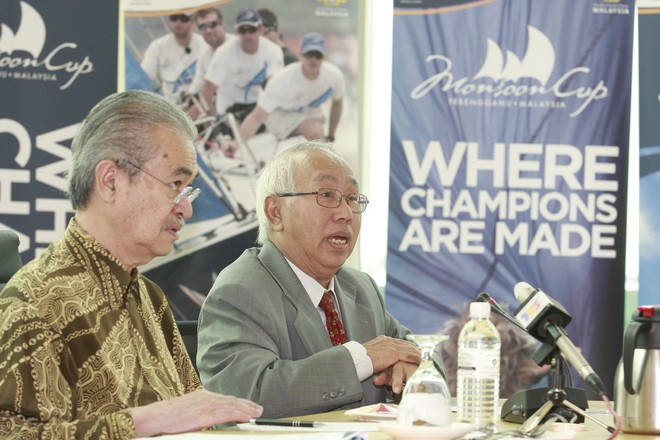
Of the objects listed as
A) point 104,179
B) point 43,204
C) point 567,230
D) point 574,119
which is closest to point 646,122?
point 574,119

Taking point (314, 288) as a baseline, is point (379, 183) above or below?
above

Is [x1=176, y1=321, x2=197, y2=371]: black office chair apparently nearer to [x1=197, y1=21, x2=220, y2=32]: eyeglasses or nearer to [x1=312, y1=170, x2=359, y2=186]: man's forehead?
[x1=312, y1=170, x2=359, y2=186]: man's forehead

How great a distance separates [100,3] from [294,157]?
77.8 inches

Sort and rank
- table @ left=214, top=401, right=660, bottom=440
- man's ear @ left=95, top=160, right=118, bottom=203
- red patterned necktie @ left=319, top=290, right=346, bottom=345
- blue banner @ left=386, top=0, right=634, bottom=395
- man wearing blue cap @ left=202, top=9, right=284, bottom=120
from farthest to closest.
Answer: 1. blue banner @ left=386, top=0, right=634, bottom=395
2. man wearing blue cap @ left=202, top=9, right=284, bottom=120
3. red patterned necktie @ left=319, top=290, right=346, bottom=345
4. man's ear @ left=95, top=160, right=118, bottom=203
5. table @ left=214, top=401, right=660, bottom=440

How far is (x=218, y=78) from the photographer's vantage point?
4.57 meters

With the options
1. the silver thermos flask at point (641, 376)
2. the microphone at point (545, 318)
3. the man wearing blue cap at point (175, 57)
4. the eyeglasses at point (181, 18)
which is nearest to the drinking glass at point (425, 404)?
the microphone at point (545, 318)

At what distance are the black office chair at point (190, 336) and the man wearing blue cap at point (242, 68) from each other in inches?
69.0

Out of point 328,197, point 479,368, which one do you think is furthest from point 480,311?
point 328,197

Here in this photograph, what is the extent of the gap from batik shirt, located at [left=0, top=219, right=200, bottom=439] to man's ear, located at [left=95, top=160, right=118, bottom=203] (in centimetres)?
9

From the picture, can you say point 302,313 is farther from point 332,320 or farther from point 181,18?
point 181,18

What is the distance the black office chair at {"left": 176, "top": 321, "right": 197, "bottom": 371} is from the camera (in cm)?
301

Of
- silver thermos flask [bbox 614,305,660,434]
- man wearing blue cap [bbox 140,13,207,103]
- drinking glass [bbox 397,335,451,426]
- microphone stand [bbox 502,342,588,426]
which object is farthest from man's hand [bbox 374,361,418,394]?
man wearing blue cap [bbox 140,13,207,103]

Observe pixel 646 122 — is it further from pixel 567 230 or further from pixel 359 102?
pixel 359 102

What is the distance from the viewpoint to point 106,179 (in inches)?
78.0
